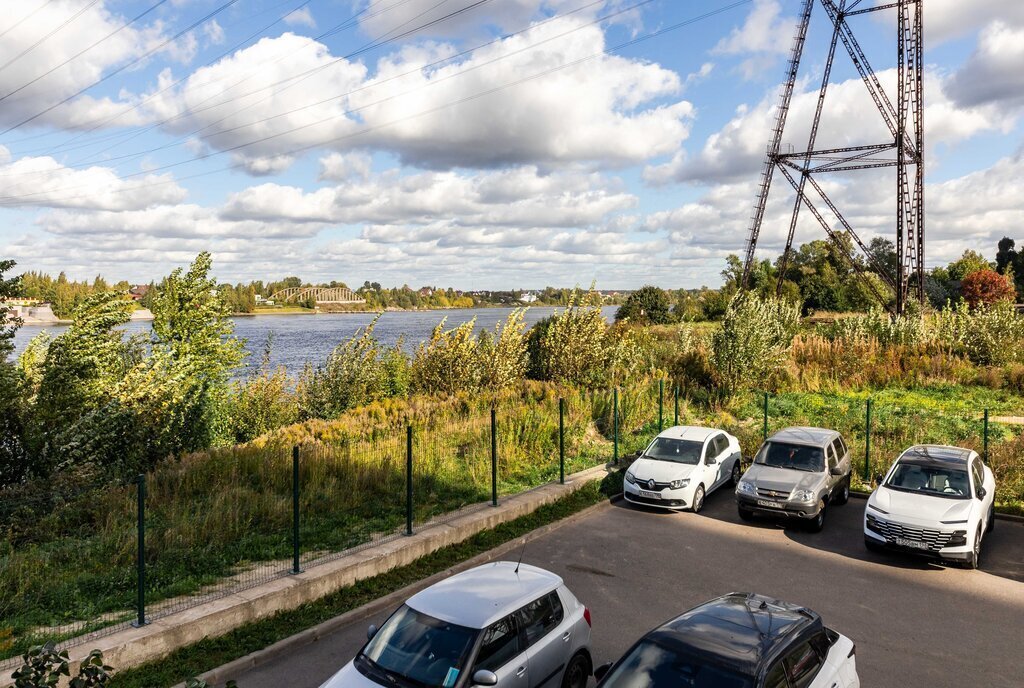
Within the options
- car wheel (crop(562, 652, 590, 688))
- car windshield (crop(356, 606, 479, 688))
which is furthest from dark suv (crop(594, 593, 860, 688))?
car windshield (crop(356, 606, 479, 688))

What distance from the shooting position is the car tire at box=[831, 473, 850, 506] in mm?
13741

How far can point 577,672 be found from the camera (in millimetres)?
6777

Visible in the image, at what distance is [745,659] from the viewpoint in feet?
16.3

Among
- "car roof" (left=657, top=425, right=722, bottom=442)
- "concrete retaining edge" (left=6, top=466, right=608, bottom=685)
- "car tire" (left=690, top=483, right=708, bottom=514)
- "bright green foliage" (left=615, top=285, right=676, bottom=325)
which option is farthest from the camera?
"bright green foliage" (left=615, top=285, right=676, bottom=325)

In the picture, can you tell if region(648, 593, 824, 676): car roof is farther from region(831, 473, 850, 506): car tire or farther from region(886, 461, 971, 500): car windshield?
region(831, 473, 850, 506): car tire

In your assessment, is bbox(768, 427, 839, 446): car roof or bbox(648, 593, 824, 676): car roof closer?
bbox(648, 593, 824, 676): car roof

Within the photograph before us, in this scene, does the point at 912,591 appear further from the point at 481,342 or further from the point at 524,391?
the point at 481,342

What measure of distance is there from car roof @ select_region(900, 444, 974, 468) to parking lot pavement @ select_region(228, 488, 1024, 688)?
1522 mm

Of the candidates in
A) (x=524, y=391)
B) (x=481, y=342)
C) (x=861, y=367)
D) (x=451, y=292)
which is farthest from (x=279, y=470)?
(x=451, y=292)

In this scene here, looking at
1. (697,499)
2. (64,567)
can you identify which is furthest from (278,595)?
(697,499)

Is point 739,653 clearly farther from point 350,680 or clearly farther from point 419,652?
point 350,680

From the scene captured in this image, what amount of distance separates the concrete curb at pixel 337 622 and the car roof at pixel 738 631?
4155 mm

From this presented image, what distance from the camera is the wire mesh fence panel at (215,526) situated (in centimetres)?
859

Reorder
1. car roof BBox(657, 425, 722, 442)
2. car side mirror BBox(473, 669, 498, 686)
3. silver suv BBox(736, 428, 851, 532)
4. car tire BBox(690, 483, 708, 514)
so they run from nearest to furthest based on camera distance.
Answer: car side mirror BBox(473, 669, 498, 686)
silver suv BBox(736, 428, 851, 532)
car tire BBox(690, 483, 708, 514)
car roof BBox(657, 425, 722, 442)
